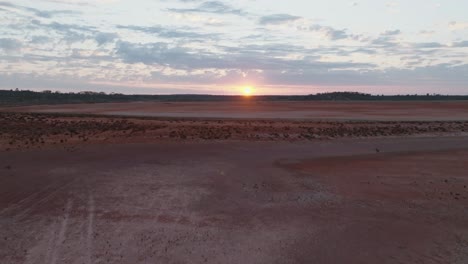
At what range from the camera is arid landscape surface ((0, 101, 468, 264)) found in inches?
362

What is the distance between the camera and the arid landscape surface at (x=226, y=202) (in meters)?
9.19

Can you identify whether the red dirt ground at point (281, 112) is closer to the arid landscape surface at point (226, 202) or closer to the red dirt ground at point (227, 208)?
the arid landscape surface at point (226, 202)

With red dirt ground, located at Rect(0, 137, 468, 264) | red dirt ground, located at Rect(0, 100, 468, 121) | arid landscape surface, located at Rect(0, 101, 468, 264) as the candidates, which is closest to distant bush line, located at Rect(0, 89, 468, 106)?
red dirt ground, located at Rect(0, 100, 468, 121)

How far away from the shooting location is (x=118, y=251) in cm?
891

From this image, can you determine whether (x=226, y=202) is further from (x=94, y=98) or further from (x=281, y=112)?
(x=94, y=98)

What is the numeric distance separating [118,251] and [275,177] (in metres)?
8.67

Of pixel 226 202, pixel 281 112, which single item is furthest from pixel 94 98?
pixel 226 202

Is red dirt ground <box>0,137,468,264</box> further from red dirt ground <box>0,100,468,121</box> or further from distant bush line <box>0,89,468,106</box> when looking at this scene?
distant bush line <box>0,89,468,106</box>

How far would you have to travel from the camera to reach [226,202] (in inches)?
510

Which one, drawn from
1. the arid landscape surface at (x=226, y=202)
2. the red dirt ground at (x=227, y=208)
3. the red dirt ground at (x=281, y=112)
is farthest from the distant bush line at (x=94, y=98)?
the red dirt ground at (x=227, y=208)

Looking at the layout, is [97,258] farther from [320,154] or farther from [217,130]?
[217,130]

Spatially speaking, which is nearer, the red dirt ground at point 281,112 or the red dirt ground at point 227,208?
the red dirt ground at point 227,208

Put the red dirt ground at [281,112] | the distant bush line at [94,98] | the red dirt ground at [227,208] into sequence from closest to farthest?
the red dirt ground at [227,208]
the red dirt ground at [281,112]
the distant bush line at [94,98]

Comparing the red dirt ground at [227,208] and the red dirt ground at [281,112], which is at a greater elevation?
the red dirt ground at [281,112]
